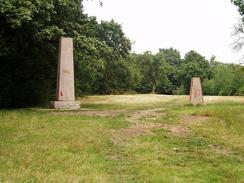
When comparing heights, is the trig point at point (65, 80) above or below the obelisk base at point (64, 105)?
above

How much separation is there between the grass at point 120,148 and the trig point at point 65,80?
13.4ft

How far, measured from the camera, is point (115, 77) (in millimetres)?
60938

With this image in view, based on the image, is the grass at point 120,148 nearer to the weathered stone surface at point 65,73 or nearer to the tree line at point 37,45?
the weathered stone surface at point 65,73

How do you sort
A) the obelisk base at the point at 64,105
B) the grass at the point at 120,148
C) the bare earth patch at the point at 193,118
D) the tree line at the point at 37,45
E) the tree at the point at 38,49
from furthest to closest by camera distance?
1. the obelisk base at the point at 64,105
2. the tree at the point at 38,49
3. the tree line at the point at 37,45
4. the bare earth patch at the point at 193,118
5. the grass at the point at 120,148

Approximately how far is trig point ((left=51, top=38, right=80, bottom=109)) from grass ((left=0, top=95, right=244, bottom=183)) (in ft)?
13.4

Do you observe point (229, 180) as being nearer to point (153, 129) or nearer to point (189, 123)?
point (153, 129)

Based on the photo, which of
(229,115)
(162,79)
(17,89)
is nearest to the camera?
(229,115)

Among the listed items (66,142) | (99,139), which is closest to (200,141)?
(99,139)

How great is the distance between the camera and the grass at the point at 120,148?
8.34 m

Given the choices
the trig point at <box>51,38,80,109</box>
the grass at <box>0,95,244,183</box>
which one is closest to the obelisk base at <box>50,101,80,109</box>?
the trig point at <box>51,38,80,109</box>

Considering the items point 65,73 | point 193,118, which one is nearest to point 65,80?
point 65,73

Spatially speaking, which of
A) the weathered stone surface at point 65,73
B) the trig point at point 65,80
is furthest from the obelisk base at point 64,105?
the weathered stone surface at point 65,73

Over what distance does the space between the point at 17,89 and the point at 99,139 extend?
1220 centimetres

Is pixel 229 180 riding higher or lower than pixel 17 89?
lower
